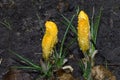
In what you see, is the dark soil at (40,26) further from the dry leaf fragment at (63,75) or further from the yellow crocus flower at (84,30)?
the yellow crocus flower at (84,30)

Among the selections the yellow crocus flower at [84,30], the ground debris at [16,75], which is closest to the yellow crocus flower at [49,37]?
the yellow crocus flower at [84,30]

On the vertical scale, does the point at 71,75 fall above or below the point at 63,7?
below

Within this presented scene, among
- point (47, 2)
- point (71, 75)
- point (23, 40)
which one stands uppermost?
point (47, 2)

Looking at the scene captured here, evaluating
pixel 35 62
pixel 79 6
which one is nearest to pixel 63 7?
pixel 79 6

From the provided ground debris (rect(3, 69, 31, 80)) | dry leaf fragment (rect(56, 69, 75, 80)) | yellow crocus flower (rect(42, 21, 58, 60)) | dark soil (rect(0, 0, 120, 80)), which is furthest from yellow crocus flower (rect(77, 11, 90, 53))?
ground debris (rect(3, 69, 31, 80))

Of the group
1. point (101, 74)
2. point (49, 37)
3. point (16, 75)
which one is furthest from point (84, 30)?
point (16, 75)

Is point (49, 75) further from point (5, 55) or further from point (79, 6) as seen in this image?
point (79, 6)
